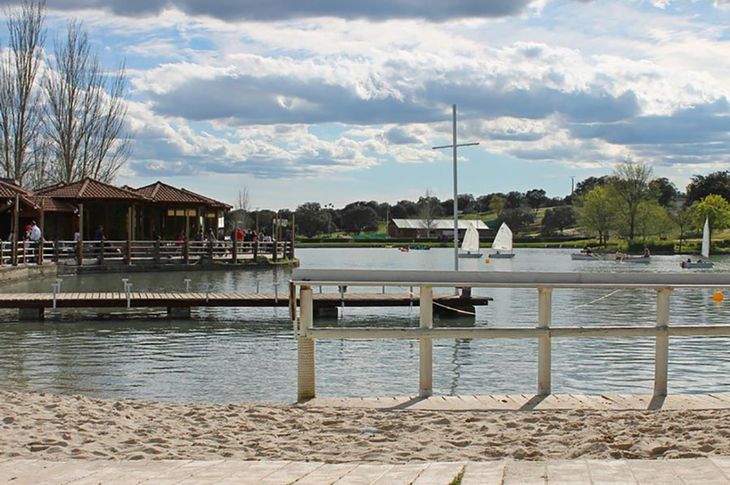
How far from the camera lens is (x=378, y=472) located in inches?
212

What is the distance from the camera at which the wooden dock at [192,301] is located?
24.2 m

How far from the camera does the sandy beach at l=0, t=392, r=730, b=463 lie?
616cm

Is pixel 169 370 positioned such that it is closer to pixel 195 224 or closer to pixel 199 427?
pixel 199 427

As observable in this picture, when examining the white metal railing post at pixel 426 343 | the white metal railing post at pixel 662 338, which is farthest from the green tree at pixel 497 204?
the white metal railing post at pixel 426 343

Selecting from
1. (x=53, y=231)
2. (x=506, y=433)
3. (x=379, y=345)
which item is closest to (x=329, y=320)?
(x=379, y=345)

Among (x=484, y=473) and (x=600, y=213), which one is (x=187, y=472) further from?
(x=600, y=213)

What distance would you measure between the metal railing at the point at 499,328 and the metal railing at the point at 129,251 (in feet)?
111

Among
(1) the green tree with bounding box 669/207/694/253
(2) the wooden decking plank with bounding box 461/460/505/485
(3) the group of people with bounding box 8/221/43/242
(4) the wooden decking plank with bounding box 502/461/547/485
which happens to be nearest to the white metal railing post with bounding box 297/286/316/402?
(2) the wooden decking plank with bounding box 461/460/505/485

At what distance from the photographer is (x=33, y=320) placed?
2397 centimetres

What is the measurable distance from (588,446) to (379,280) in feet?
9.85

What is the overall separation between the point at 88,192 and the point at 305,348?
45.0 metres

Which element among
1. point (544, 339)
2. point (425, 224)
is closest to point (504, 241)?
point (425, 224)

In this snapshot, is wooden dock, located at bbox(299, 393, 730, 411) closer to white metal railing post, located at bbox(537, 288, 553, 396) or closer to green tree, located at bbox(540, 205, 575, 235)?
white metal railing post, located at bbox(537, 288, 553, 396)

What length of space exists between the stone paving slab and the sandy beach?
44 centimetres
